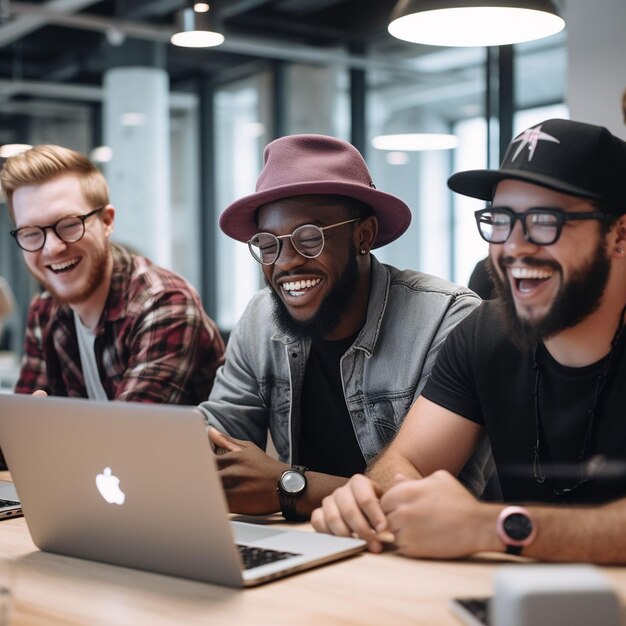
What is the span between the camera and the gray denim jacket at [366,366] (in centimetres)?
241

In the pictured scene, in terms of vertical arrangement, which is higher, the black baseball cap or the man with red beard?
the black baseball cap

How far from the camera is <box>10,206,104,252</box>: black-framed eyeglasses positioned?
9.73 feet

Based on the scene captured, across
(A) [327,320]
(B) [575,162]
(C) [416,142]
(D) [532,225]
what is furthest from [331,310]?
(C) [416,142]

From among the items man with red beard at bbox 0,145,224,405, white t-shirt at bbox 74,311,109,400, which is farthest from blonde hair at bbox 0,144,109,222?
white t-shirt at bbox 74,311,109,400

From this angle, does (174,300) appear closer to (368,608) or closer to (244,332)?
(244,332)

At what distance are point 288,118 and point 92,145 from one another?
2425 mm

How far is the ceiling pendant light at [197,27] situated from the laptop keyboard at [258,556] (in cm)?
247

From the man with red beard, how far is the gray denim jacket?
0.86ft

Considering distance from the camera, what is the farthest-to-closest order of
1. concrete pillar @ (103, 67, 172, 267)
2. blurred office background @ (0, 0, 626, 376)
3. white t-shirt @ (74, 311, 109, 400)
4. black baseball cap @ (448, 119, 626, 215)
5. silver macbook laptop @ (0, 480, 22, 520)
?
concrete pillar @ (103, 67, 172, 267)
blurred office background @ (0, 0, 626, 376)
white t-shirt @ (74, 311, 109, 400)
silver macbook laptop @ (0, 480, 22, 520)
black baseball cap @ (448, 119, 626, 215)

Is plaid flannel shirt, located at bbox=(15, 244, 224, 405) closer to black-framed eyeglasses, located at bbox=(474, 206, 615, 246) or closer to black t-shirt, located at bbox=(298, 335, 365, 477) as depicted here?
black t-shirt, located at bbox=(298, 335, 365, 477)

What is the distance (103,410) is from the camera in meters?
1.50

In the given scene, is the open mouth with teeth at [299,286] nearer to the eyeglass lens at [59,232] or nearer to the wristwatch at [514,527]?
the eyeglass lens at [59,232]

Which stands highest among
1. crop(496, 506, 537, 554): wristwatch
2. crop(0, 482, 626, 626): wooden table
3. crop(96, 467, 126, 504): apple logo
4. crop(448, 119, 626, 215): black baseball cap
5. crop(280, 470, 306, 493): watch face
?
crop(448, 119, 626, 215): black baseball cap

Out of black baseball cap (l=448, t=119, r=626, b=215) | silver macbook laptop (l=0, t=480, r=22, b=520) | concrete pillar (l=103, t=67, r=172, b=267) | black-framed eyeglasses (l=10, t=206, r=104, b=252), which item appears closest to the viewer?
black baseball cap (l=448, t=119, r=626, b=215)
